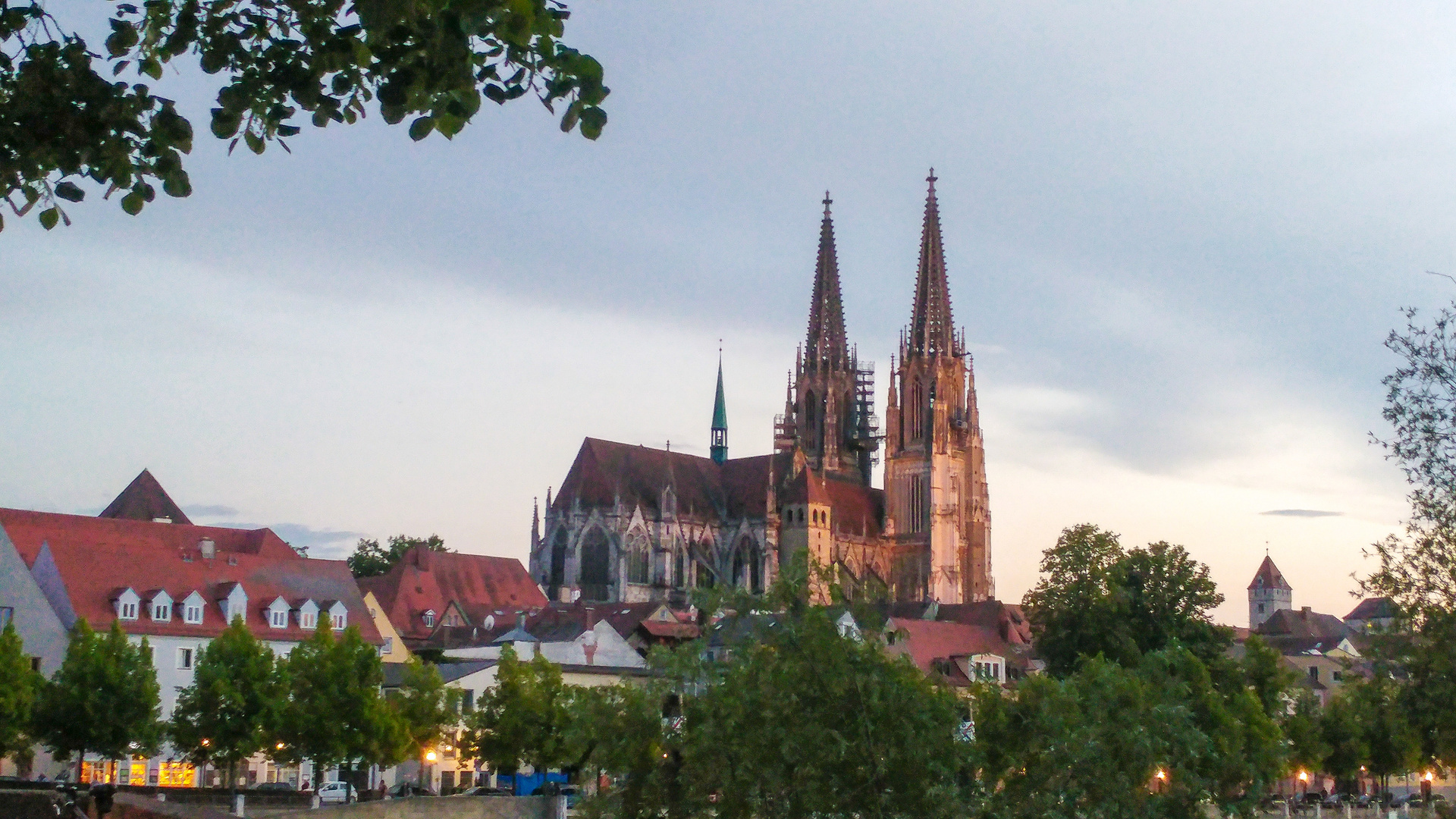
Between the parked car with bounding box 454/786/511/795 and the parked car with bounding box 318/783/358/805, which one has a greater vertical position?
the parked car with bounding box 318/783/358/805

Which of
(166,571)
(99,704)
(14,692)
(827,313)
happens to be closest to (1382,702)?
(99,704)

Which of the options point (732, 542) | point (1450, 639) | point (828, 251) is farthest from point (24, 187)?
point (828, 251)

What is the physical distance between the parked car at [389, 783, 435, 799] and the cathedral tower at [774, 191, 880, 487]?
3650 inches

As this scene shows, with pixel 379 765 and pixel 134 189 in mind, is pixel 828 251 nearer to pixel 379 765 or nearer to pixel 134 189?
pixel 379 765

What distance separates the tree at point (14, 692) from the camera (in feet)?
160

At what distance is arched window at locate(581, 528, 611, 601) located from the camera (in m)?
135

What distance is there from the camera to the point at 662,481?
478ft

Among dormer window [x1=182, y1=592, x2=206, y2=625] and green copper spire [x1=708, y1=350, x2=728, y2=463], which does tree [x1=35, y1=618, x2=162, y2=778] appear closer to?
dormer window [x1=182, y1=592, x2=206, y2=625]

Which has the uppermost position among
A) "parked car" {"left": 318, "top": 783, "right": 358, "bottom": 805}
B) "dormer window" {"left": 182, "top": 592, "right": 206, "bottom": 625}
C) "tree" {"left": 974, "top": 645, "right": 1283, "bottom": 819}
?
"dormer window" {"left": 182, "top": 592, "right": 206, "bottom": 625}

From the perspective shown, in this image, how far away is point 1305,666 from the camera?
99312mm

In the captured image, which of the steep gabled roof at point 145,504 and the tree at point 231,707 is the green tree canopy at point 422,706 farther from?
the steep gabled roof at point 145,504

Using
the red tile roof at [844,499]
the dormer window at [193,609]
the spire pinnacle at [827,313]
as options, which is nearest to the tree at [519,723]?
the dormer window at [193,609]

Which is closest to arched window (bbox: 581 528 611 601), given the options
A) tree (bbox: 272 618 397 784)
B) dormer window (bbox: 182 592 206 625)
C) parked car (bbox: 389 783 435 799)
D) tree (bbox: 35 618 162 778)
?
parked car (bbox: 389 783 435 799)

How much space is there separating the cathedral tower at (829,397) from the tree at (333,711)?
10395cm
